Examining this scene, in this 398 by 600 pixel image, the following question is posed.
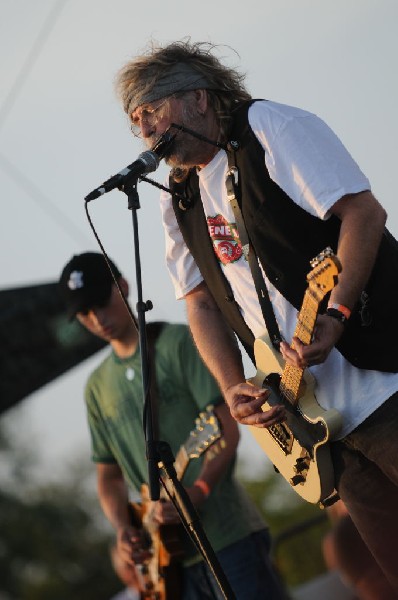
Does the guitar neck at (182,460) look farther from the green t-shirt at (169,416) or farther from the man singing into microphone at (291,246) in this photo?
the man singing into microphone at (291,246)

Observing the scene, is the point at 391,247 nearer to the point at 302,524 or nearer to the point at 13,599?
the point at 302,524

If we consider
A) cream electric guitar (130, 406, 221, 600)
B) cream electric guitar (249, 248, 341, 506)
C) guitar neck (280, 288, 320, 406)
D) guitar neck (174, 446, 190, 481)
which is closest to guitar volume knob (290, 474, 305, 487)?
cream electric guitar (249, 248, 341, 506)

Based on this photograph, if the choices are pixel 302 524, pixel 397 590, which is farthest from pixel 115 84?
pixel 302 524

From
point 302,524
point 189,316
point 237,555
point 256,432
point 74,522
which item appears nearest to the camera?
point 256,432

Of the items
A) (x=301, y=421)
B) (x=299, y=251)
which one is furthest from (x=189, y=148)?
(x=301, y=421)

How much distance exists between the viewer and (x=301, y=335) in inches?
116

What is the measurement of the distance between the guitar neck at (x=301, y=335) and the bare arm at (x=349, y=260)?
1.0 inches

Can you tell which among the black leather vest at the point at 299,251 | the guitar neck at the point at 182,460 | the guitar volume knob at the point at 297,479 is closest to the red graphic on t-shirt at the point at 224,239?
the black leather vest at the point at 299,251

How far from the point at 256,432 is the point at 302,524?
276cm

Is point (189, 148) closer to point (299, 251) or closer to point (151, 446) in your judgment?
point (299, 251)

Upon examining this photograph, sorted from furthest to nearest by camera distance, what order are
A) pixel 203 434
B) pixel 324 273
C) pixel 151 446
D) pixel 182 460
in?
1. pixel 182 460
2. pixel 203 434
3. pixel 151 446
4. pixel 324 273

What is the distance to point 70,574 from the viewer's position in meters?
26.3

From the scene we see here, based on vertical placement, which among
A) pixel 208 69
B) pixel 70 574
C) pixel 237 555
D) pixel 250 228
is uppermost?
pixel 208 69

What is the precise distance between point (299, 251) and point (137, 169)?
49cm
